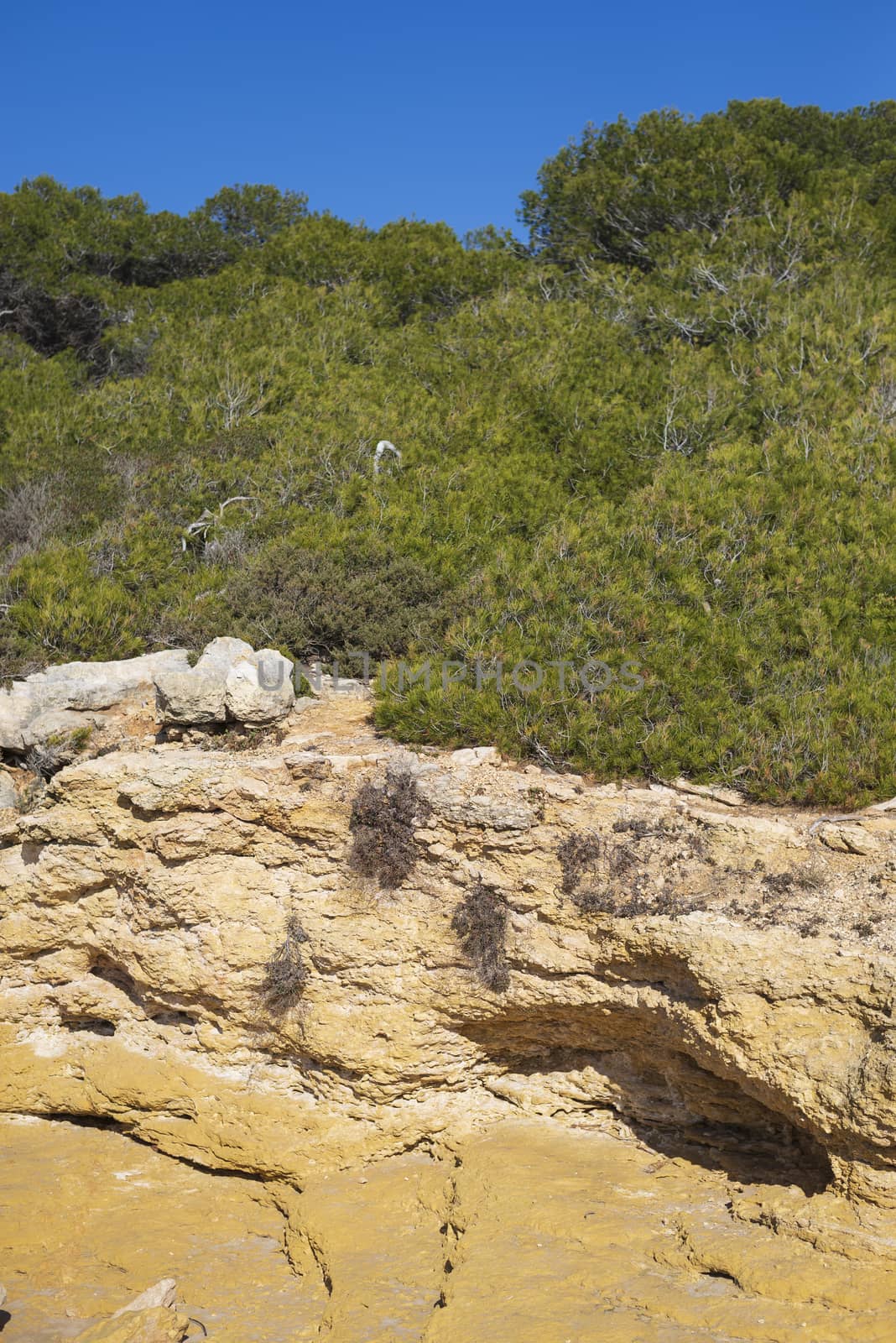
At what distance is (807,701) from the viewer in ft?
23.9

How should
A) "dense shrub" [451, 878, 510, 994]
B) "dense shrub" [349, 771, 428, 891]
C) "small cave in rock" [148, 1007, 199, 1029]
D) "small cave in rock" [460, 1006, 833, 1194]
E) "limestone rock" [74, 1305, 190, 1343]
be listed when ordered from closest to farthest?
1. "limestone rock" [74, 1305, 190, 1343]
2. "small cave in rock" [460, 1006, 833, 1194]
3. "dense shrub" [451, 878, 510, 994]
4. "dense shrub" [349, 771, 428, 891]
5. "small cave in rock" [148, 1007, 199, 1029]

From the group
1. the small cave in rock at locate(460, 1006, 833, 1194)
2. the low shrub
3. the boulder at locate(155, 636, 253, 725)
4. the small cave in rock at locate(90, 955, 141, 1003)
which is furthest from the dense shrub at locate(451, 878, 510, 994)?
the small cave in rock at locate(90, 955, 141, 1003)

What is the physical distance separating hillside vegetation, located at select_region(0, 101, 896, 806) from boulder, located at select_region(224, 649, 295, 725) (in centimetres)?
76

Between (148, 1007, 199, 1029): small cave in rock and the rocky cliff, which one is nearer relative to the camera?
the rocky cliff

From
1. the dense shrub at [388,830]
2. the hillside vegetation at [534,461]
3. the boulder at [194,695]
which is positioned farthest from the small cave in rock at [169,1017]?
the hillside vegetation at [534,461]

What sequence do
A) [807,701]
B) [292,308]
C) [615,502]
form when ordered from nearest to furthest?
[807,701], [615,502], [292,308]

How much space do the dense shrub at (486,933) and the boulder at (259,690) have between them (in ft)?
6.79

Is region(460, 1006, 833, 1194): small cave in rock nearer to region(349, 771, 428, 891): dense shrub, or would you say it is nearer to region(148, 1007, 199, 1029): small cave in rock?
region(349, 771, 428, 891): dense shrub

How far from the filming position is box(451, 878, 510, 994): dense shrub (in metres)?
6.70

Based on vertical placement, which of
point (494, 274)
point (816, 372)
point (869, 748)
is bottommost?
point (869, 748)

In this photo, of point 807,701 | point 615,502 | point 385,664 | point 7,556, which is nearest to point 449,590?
point 385,664

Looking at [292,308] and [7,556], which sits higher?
[292,308]

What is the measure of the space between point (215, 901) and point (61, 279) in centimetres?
1472

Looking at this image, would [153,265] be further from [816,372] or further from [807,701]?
[807,701]
